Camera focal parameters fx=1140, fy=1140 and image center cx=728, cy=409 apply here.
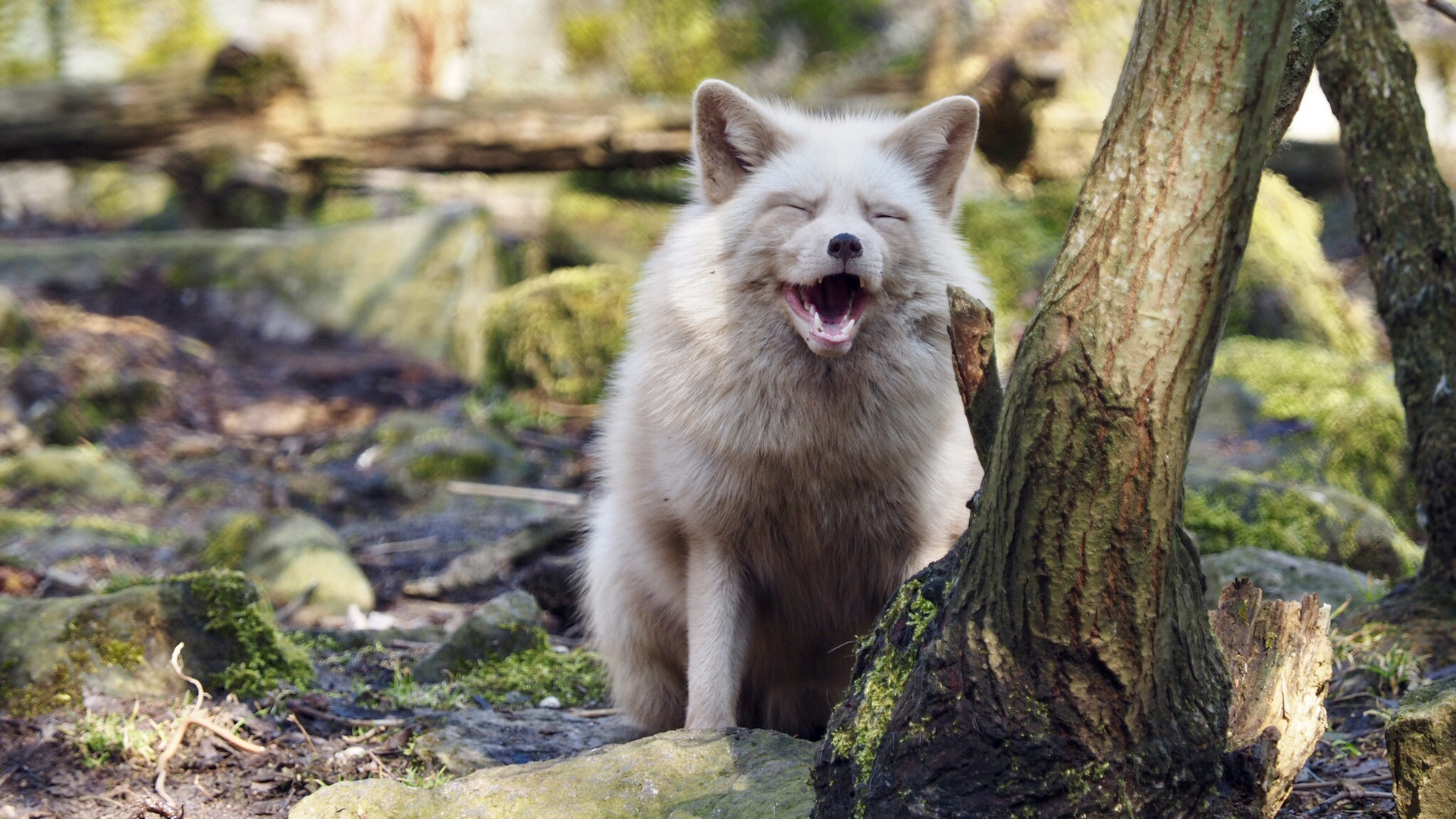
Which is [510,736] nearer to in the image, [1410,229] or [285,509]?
[1410,229]

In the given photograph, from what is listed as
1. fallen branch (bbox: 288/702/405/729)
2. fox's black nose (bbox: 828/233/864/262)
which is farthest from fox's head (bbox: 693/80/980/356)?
fallen branch (bbox: 288/702/405/729)

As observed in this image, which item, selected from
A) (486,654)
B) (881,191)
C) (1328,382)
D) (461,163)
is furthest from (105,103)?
(1328,382)

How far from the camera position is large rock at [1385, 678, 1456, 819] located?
2.46 metres

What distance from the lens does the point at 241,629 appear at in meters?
3.84

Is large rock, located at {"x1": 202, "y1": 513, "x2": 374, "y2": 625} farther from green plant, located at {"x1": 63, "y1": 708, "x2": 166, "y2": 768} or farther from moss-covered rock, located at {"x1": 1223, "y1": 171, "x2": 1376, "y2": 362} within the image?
moss-covered rock, located at {"x1": 1223, "y1": 171, "x2": 1376, "y2": 362}

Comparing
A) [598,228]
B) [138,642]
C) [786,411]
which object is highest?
[598,228]

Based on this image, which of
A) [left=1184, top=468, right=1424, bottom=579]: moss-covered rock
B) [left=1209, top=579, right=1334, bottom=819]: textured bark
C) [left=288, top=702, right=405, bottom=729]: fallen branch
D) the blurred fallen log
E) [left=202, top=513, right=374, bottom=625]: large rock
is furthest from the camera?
the blurred fallen log

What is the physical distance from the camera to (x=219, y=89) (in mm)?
11070

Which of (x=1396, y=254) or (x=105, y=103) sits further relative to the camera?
(x=105, y=103)

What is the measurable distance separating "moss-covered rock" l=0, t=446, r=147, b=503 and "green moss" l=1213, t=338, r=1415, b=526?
286 inches

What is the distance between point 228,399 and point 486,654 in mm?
6039

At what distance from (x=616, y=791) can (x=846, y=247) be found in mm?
1615

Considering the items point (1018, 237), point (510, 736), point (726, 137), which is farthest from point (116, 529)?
point (1018, 237)

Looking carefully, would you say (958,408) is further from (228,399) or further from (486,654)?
(228,399)
